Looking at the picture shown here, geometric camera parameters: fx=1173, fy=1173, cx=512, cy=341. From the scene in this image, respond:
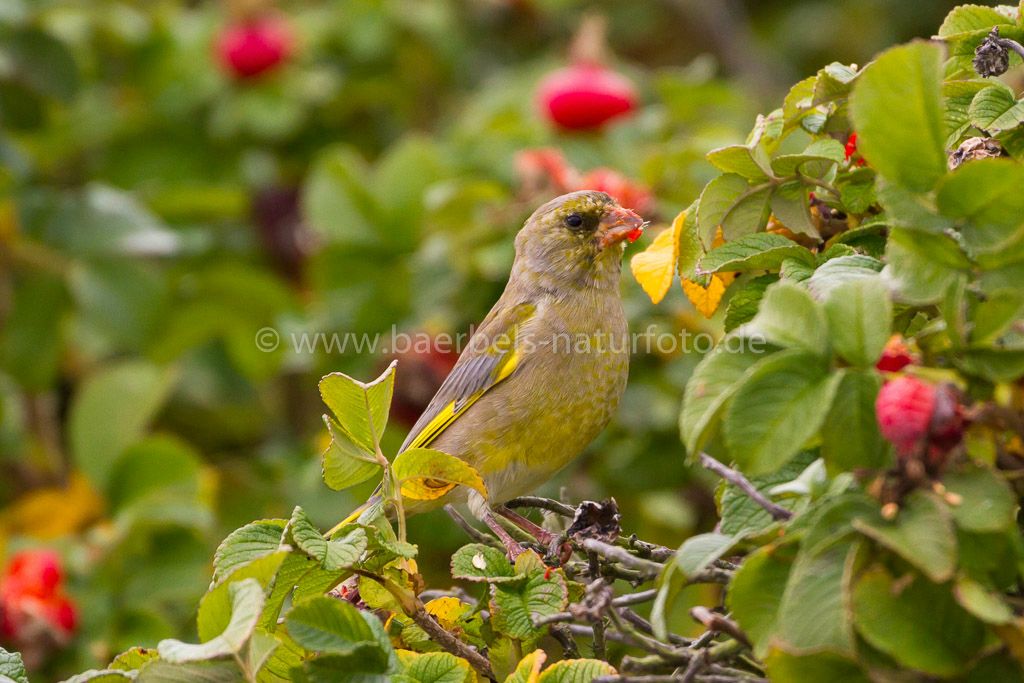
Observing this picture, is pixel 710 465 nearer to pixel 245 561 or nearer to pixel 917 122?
pixel 917 122

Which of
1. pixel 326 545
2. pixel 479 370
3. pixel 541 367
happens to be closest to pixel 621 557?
pixel 326 545

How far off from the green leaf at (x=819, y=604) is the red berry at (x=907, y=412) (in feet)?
0.41

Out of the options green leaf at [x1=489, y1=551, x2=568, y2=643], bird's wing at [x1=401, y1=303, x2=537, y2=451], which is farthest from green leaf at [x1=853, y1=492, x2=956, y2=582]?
bird's wing at [x1=401, y1=303, x2=537, y2=451]

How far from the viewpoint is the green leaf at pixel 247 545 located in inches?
64.7

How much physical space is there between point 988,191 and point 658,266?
781 mm

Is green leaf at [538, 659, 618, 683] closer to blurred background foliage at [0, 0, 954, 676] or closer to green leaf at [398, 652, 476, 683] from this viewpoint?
green leaf at [398, 652, 476, 683]

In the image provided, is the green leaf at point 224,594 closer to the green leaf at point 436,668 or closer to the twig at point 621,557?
the green leaf at point 436,668

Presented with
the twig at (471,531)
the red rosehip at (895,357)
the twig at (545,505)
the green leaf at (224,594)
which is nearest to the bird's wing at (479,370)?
the twig at (545,505)

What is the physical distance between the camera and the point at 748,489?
4.75 feet

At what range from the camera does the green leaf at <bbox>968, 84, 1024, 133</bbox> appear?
162 cm

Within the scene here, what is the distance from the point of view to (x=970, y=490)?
125 cm

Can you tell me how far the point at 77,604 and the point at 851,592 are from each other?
2.96 metres

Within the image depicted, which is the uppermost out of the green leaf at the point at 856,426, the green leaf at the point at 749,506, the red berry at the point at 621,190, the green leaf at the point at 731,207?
the green leaf at the point at 731,207

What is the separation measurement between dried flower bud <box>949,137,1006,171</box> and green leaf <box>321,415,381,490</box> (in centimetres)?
96
